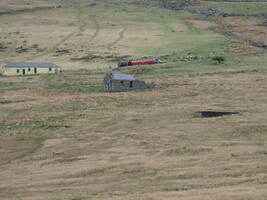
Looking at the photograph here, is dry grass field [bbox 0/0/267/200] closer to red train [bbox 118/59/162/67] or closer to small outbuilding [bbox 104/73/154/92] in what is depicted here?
small outbuilding [bbox 104/73/154/92]

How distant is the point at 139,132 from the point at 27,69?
59205 millimetres

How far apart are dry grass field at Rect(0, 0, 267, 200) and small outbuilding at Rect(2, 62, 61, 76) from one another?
191 inches

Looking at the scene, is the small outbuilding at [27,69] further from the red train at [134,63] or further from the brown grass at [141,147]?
the brown grass at [141,147]

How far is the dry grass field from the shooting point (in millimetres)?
33344

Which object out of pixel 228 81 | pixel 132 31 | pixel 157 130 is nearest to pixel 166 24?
pixel 132 31

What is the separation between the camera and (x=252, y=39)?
500ft

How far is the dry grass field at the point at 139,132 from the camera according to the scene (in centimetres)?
3334

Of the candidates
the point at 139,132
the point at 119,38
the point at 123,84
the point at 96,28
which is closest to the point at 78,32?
the point at 96,28

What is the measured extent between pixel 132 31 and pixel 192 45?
32.7 meters

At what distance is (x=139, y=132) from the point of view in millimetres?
53312

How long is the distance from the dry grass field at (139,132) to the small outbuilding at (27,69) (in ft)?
15.9

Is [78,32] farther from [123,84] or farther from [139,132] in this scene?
[139,132]

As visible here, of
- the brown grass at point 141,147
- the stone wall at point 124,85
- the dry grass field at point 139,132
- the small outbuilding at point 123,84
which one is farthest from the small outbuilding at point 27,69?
the stone wall at point 124,85

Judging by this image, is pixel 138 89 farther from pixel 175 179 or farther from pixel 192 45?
pixel 192 45
